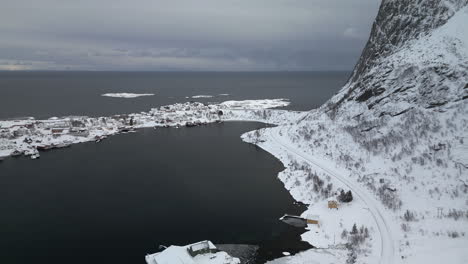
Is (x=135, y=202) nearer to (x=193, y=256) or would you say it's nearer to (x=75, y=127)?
(x=193, y=256)

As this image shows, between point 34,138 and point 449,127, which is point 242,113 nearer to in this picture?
point 34,138

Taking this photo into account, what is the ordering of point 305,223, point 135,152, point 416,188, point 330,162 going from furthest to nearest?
point 135,152
point 330,162
point 416,188
point 305,223

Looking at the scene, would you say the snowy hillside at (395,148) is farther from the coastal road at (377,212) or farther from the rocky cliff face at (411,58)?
the rocky cliff face at (411,58)

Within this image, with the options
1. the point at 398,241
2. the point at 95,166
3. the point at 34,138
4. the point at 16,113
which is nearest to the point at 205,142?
the point at 95,166

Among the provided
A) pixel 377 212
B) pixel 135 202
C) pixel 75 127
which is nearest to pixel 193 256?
pixel 135 202

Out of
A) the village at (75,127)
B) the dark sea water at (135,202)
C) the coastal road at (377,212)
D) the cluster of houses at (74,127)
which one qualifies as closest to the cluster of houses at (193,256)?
the dark sea water at (135,202)
